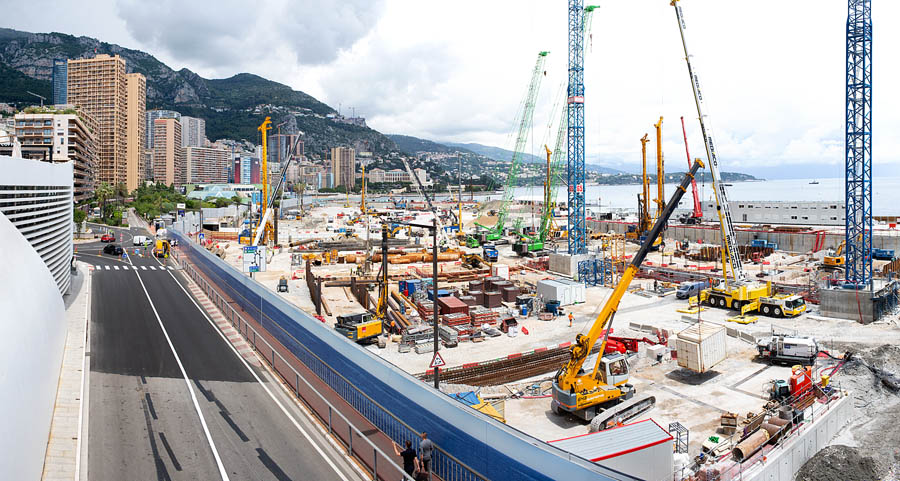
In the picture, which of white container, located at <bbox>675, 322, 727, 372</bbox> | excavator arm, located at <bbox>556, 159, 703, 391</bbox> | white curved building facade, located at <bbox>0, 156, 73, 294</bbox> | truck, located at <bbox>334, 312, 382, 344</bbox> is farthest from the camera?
truck, located at <bbox>334, 312, 382, 344</bbox>

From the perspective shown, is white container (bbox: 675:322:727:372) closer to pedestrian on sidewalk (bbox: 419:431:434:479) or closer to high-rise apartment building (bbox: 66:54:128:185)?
pedestrian on sidewalk (bbox: 419:431:434:479)

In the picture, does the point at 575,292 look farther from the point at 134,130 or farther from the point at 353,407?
the point at 134,130

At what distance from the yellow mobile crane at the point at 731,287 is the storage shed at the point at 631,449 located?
23771 millimetres

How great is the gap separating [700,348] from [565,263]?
28500 mm

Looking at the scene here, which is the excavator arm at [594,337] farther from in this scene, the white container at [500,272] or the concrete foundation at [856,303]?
the white container at [500,272]

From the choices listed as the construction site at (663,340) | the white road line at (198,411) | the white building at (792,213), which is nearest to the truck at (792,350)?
the construction site at (663,340)

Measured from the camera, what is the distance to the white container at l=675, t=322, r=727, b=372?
2095 centimetres

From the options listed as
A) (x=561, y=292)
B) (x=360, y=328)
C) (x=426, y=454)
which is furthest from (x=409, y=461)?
(x=561, y=292)

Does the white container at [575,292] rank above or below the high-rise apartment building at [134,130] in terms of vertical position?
below

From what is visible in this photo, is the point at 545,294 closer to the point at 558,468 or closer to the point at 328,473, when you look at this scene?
the point at 328,473

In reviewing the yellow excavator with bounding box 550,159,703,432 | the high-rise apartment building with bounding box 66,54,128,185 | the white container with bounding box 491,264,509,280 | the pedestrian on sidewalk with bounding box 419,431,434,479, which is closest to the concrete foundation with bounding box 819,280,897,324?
the yellow excavator with bounding box 550,159,703,432

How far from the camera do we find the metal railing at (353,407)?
10094 millimetres

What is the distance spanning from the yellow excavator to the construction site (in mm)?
56

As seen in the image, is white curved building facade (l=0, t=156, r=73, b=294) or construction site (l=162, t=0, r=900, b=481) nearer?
construction site (l=162, t=0, r=900, b=481)
